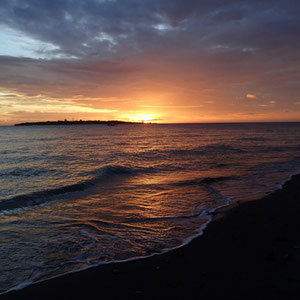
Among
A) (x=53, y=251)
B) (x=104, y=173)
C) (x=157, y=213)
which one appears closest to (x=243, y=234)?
(x=157, y=213)

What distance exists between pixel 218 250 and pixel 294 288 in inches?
79.1

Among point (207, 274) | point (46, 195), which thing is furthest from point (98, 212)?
point (207, 274)

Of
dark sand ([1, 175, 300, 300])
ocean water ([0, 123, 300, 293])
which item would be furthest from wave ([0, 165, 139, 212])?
dark sand ([1, 175, 300, 300])

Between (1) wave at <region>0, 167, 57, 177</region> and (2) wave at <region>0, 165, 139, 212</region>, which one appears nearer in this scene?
(2) wave at <region>0, 165, 139, 212</region>

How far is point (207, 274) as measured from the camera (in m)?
5.00

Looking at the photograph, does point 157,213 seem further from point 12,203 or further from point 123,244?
point 12,203

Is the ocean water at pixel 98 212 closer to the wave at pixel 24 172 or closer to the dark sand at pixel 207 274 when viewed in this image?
the wave at pixel 24 172

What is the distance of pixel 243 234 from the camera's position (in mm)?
7117

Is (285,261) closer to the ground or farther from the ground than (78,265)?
farther from the ground

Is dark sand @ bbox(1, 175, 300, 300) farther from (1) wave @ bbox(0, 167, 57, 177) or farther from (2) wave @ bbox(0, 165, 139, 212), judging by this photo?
Result: (1) wave @ bbox(0, 167, 57, 177)

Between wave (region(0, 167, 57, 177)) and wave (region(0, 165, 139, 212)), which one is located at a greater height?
wave (region(0, 167, 57, 177))

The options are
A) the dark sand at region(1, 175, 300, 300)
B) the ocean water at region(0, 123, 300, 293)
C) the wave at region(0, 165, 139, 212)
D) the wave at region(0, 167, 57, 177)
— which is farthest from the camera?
the wave at region(0, 167, 57, 177)

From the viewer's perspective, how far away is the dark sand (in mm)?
A: 4426

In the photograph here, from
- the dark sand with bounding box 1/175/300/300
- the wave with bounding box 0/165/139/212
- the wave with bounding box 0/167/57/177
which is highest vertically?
the dark sand with bounding box 1/175/300/300
